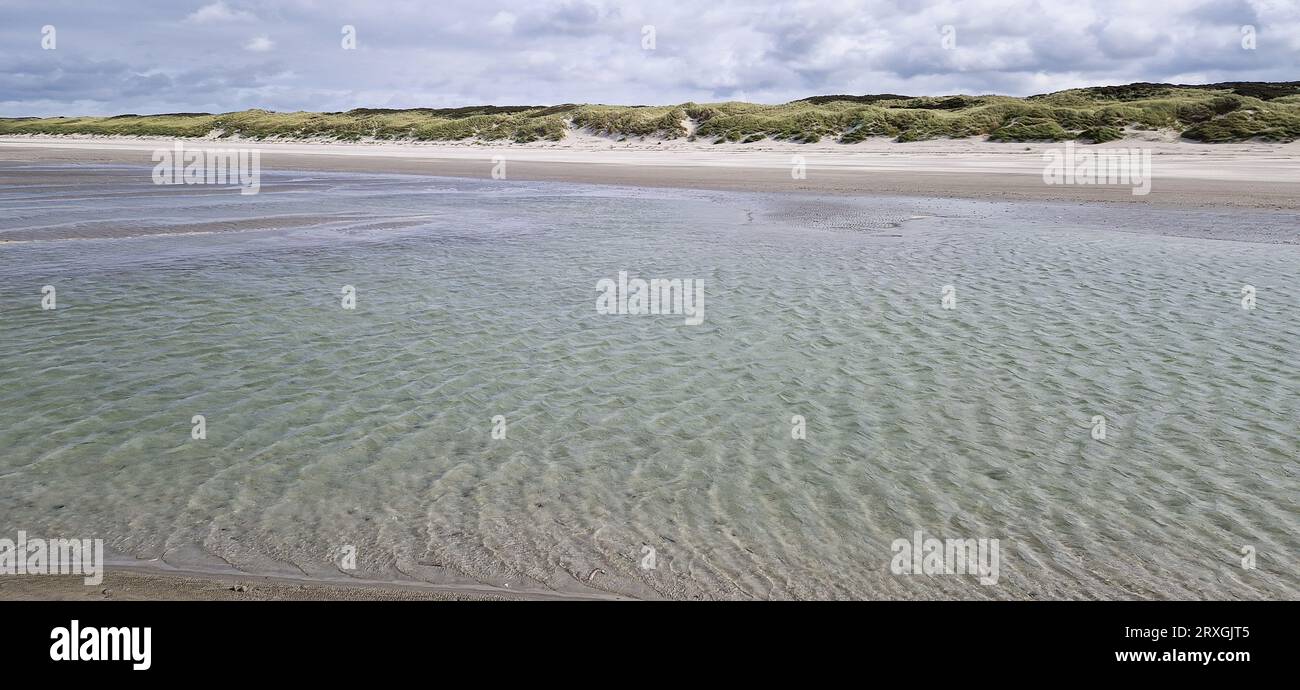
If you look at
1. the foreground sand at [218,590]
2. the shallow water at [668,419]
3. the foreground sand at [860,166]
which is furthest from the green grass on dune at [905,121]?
the foreground sand at [218,590]

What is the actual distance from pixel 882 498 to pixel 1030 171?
2983 cm

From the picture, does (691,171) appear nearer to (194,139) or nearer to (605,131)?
(605,131)

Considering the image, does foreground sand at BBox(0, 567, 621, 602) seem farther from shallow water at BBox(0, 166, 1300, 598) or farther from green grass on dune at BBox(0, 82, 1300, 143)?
green grass on dune at BBox(0, 82, 1300, 143)

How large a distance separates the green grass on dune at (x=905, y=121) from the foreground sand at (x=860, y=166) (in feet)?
4.07

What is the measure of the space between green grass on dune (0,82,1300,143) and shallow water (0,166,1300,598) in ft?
Answer: 89.0

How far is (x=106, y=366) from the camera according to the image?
7.40 metres

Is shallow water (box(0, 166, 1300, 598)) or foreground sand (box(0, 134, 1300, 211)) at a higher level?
foreground sand (box(0, 134, 1300, 211))

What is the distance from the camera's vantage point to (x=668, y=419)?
6.39 meters

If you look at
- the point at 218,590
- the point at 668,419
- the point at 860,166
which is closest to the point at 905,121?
the point at 860,166

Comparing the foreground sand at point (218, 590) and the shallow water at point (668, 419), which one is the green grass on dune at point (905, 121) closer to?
the shallow water at point (668, 419)

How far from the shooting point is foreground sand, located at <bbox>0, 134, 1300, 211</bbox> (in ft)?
81.3

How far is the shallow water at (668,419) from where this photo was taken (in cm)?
436

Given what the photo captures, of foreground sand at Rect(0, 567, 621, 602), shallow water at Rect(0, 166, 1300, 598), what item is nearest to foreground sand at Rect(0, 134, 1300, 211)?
shallow water at Rect(0, 166, 1300, 598)
